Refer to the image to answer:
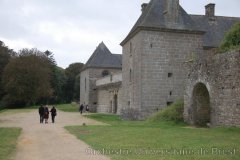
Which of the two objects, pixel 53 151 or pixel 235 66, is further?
pixel 235 66

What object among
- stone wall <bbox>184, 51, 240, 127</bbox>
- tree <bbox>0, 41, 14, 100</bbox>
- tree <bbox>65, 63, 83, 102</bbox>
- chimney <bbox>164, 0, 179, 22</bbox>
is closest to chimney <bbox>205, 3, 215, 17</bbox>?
chimney <bbox>164, 0, 179, 22</bbox>

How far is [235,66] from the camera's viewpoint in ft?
51.8

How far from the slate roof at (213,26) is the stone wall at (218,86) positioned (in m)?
10.5

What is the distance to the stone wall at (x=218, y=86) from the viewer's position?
623 inches

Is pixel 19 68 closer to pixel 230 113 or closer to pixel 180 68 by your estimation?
pixel 180 68

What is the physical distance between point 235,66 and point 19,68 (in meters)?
41.0

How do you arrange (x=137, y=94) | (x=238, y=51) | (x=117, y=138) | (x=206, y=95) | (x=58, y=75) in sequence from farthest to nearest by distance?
(x=58, y=75), (x=137, y=94), (x=206, y=95), (x=238, y=51), (x=117, y=138)

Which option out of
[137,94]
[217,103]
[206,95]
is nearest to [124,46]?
[137,94]

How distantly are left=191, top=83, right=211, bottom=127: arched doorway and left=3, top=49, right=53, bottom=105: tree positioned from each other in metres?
36.6

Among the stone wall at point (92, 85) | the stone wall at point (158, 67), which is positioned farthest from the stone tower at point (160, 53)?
the stone wall at point (92, 85)

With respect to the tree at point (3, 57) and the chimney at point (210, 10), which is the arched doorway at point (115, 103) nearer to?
the chimney at point (210, 10)

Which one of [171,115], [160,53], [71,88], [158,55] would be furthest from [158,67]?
[71,88]

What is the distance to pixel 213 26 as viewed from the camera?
31.6 m

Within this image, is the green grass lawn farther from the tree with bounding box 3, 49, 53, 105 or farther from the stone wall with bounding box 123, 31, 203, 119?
the tree with bounding box 3, 49, 53, 105
